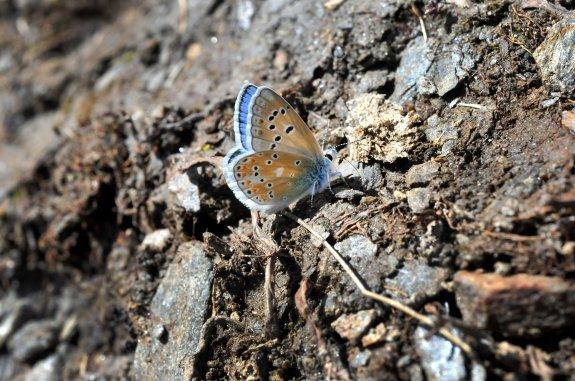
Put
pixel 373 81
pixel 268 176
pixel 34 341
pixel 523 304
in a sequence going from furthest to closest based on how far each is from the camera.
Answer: pixel 34 341 → pixel 373 81 → pixel 268 176 → pixel 523 304

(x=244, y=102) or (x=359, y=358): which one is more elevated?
(x=244, y=102)

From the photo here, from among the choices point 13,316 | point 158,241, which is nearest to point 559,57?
point 158,241

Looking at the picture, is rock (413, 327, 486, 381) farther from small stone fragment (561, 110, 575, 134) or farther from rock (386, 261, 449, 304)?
small stone fragment (561, 110, 575, 134)

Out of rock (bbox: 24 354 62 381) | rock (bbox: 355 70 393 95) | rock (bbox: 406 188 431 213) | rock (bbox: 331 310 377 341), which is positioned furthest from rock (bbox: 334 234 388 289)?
rock (bbox: 24 354 62 381)

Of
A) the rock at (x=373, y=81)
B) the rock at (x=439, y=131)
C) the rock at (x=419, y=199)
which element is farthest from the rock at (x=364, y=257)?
the rock at (x=373, y=81)

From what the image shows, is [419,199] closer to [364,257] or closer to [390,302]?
[364,257]

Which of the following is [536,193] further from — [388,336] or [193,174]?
[193,174]
